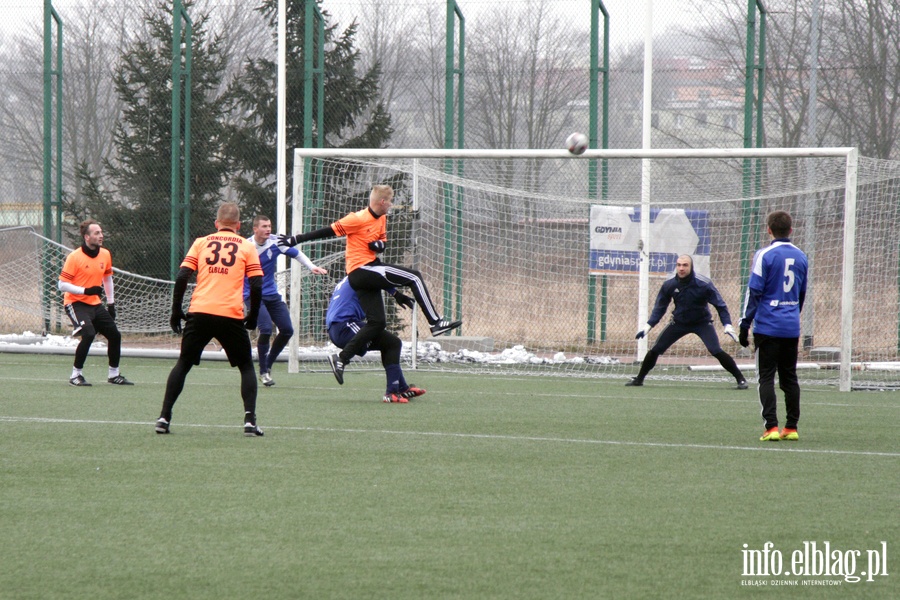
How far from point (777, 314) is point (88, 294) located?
26.3 feet

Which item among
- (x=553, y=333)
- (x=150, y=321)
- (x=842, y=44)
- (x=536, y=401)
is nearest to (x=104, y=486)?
(x=536, y=401)

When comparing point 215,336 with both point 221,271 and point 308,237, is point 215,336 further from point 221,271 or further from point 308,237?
point 308,237

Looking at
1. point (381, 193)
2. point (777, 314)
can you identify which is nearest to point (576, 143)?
point (381, 193)

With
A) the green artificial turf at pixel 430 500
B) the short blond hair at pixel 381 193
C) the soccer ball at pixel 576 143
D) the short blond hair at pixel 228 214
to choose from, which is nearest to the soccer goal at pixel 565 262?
the soccer ball at pixel 576 143

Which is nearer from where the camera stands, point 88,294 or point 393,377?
point 393,377

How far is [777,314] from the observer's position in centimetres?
839

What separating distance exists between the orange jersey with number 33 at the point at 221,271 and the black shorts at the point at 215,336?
0.05 metres

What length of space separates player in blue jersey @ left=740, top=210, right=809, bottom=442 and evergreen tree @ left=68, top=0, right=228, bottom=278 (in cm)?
1398

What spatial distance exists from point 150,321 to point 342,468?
1265 cm

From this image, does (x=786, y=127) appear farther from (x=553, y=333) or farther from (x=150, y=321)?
(x=150, y=321)

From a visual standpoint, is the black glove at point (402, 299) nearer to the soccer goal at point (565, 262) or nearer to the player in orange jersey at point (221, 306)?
the player in orange jersey at point (221, 306)

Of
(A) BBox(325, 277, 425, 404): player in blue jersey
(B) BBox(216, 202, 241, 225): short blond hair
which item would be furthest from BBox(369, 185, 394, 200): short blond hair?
(B) BBox(216, 202, 241, 225): short blond hair

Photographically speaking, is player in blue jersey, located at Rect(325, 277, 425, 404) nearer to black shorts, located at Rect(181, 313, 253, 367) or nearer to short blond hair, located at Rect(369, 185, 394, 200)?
short blond hair, located at Rect(369, 185, 394, 200)

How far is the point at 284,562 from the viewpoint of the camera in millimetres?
4547
